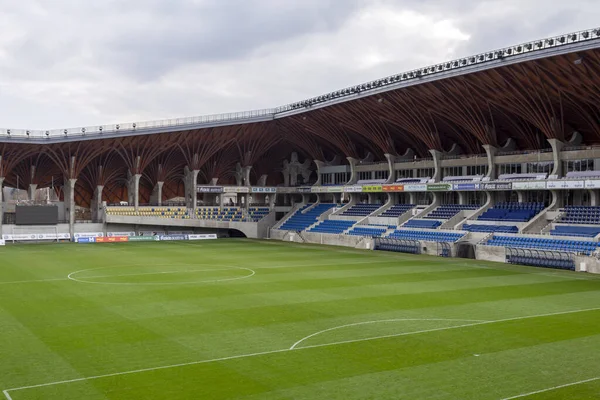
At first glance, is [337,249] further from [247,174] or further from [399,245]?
[247,174]

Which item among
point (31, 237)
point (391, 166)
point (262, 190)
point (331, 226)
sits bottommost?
point (31, 237)

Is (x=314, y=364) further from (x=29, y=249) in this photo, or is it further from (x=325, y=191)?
(x=325, y=191)

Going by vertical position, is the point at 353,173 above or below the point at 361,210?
above

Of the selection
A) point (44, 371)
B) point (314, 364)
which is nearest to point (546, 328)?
point (314, 364)

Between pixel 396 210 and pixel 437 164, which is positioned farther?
pixel 396 210

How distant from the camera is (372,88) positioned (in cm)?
6384

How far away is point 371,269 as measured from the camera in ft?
148

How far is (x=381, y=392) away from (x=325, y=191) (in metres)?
71.5

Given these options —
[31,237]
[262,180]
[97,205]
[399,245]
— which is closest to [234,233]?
[262,180]

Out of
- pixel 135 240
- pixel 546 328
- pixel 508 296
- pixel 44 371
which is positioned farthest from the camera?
pixel 135 240

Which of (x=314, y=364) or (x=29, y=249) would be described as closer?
(x=314, y=364)

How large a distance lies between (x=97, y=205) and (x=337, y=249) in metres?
47.3

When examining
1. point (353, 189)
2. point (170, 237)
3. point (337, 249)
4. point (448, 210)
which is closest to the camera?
point (337, 249)

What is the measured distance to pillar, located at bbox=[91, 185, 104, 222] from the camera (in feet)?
302
